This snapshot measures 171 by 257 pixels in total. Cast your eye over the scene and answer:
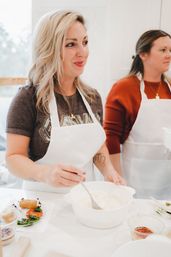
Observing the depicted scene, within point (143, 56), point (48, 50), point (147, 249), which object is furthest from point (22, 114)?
point (143, 56)

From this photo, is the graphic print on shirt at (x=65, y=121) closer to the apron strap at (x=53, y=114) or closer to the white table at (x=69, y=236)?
the apron strap at (x=53, y=114)

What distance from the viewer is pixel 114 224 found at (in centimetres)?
94

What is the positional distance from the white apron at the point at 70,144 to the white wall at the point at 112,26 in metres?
0.77

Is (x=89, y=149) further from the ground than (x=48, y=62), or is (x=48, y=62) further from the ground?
(x=48, y=62)

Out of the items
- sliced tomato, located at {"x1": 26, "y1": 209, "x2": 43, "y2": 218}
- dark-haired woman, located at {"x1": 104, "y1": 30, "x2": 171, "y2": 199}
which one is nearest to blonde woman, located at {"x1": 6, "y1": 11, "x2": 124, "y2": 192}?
sliced tomato, located at {"x1": 26, "y1": 209, "x2": 43, "y2": 218}

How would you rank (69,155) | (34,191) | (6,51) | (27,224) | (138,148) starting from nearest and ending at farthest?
(27,224) → (34,191) → (69,155) → (138,148) → (6,51)

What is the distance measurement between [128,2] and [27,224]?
173 cm

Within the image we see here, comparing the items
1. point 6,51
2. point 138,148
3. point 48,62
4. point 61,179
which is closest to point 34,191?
point 61,179

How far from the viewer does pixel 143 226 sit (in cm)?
89

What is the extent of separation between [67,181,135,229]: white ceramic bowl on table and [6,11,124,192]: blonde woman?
0.07m

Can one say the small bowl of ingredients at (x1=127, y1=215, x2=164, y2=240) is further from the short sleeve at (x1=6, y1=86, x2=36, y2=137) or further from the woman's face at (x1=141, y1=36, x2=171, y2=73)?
the woman's face at (x1=141, y1=36, x2=171, y2=73)

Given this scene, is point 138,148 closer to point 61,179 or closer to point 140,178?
point 140,178

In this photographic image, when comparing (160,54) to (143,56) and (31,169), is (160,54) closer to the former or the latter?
(143,56)

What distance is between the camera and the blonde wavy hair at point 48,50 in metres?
1.25
